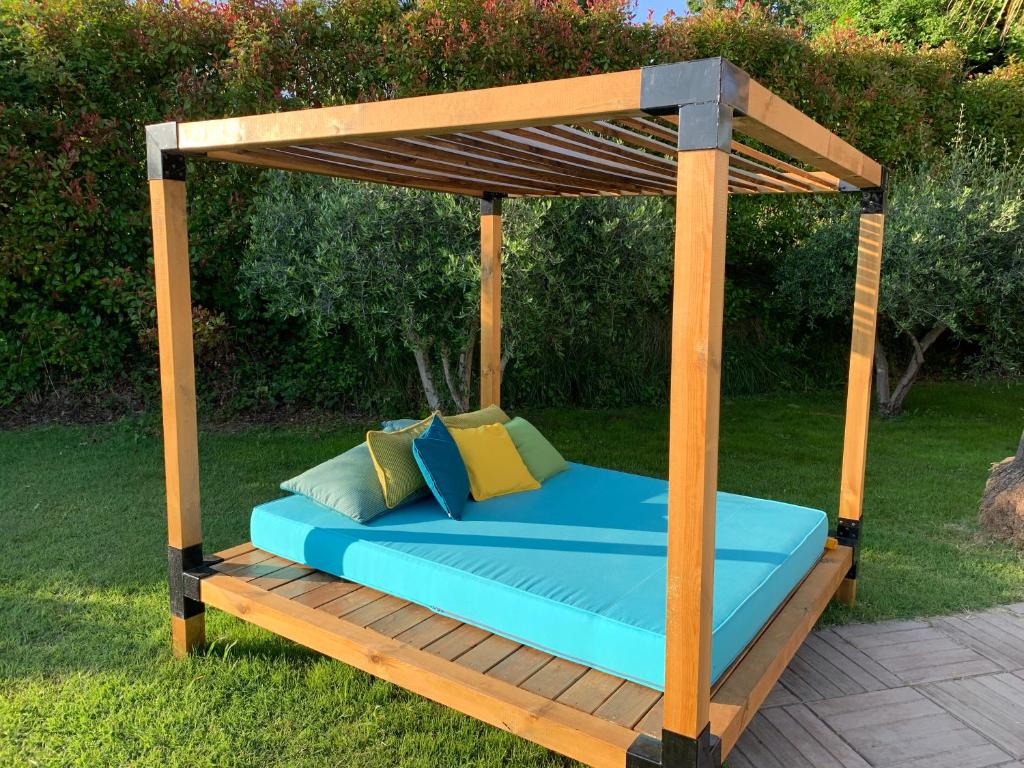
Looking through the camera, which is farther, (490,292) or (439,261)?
(439,261)

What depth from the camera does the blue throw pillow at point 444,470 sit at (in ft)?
11.8

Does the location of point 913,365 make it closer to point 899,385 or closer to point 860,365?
point 899,385

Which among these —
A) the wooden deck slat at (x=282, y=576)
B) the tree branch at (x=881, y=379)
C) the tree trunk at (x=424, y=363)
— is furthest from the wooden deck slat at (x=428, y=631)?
the tree branch at (x=881, y=379)

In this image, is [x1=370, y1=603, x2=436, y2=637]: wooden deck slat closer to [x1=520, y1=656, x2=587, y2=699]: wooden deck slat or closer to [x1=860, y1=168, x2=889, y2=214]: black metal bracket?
[x1=520, y1=656, x2=587, y2=699]: wooden deck slat

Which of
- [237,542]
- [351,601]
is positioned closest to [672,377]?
[351,601]

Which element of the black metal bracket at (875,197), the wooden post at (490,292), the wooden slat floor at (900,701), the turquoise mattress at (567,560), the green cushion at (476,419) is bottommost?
the wooden slat floor at (900,701)

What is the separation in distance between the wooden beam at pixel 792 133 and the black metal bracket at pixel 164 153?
2.11m

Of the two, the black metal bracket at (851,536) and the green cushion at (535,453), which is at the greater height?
the green cushion at (535,453)

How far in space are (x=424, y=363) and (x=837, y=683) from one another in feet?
13.9

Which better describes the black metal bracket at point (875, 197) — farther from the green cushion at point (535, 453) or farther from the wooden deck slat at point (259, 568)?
the wooden deck slat at point (259, 568)

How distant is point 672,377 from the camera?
6.26 ft

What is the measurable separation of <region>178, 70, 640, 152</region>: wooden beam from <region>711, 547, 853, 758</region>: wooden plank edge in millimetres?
1737

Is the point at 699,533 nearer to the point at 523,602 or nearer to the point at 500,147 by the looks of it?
the point at 523,602

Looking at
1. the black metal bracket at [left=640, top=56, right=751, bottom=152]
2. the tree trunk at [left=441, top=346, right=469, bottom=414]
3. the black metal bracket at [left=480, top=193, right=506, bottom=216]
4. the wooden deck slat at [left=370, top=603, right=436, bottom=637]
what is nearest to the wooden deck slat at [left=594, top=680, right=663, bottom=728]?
the wooden deck slat at [left=370, top=603, right=436, bottom=637]
